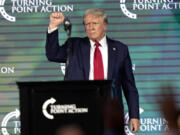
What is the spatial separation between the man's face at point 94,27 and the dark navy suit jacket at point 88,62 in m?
0.11

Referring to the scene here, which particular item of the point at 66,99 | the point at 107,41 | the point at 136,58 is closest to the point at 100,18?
the point at 107,41

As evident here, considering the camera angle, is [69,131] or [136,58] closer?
[69,131]

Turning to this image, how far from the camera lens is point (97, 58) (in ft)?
16.6

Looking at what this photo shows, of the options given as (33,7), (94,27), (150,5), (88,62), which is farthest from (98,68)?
(33,7)

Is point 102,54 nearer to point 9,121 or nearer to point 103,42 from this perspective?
point 103,42

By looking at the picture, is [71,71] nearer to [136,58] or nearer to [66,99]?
[66,99]

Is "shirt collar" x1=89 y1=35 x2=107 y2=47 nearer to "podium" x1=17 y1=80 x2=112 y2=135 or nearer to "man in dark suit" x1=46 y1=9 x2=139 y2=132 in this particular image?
"man in dark suit" x1=46 y1=9 x2=139 y2=132

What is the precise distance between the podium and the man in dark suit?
5.11ft

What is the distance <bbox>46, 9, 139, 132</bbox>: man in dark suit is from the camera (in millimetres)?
4914

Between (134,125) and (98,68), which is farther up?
(98,68)

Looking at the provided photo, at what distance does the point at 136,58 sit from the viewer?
841 cm

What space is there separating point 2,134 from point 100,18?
3882mm

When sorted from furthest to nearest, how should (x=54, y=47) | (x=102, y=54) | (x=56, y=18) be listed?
1. (x=102, y=54)
2. (x=54, y=47)
3. (x=56, y=18)

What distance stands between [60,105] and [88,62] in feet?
6.08
